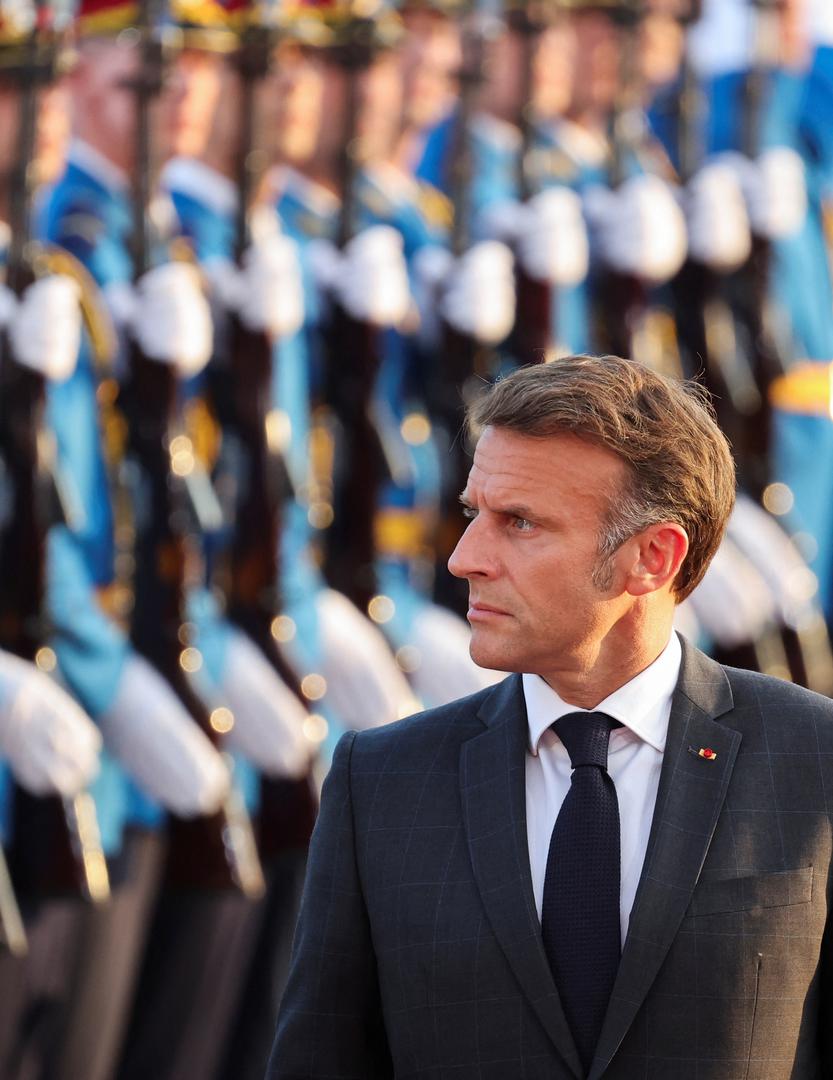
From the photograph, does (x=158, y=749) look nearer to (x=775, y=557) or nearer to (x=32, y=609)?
(x=32, y=609)

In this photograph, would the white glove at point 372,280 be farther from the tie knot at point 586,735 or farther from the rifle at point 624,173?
the tie knot at point 586,735

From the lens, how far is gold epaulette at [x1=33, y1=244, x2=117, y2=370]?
426 centimetres

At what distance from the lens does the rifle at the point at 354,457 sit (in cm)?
481

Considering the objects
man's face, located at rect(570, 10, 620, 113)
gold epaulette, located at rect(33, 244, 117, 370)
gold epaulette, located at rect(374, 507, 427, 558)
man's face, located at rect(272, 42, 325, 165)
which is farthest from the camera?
man's face, located at rect(570, 10, 620, 113)

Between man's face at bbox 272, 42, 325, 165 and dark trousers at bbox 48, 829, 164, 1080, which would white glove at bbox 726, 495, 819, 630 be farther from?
dark trousers at bbox 48, 829, 164, 1080

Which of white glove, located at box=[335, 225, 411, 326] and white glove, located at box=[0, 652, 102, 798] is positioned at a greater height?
white glove, located at box=[335, 225, 411, 326]

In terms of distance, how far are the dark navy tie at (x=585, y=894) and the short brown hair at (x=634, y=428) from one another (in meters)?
0.20

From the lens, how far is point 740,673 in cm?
204

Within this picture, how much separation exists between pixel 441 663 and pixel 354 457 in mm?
499

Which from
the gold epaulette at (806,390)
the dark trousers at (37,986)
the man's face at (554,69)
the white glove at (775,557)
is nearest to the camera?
the dark trousers at (37,986)

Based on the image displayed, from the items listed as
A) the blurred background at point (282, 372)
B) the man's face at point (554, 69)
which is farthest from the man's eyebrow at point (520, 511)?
the man's face at point (554, 69)

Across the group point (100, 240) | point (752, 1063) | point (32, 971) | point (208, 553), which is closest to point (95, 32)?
point (100, 240)

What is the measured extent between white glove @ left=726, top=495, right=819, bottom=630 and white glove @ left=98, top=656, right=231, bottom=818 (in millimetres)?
1837

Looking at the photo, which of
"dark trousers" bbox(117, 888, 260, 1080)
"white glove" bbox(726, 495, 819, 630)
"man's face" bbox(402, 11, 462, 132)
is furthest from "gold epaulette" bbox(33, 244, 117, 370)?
"white glove" bbox(726, 495, 819, 630)
